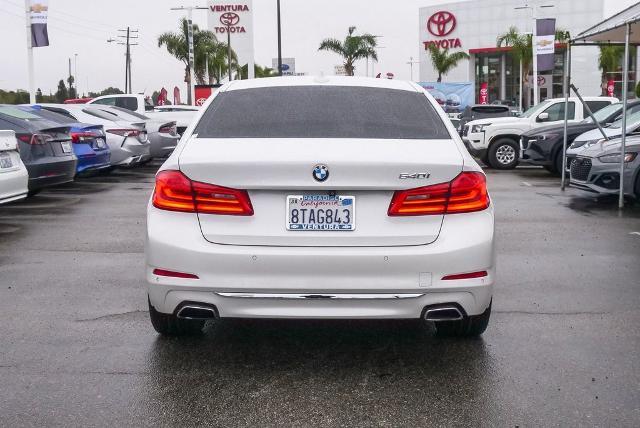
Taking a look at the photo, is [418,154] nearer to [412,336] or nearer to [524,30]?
[412,336]

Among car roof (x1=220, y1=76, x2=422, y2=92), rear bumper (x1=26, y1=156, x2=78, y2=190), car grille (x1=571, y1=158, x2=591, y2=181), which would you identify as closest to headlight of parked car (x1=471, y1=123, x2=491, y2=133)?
car grille (x1=571, y1=158, x2=591, y2=181)

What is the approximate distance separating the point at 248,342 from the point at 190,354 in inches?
15.1

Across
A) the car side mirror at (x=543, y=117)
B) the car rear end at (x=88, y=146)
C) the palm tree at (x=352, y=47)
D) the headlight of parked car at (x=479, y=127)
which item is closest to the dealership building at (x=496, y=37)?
the palm tree at (x=352, y=47)

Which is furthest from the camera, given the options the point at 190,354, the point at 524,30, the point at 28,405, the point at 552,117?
the point at 524,30

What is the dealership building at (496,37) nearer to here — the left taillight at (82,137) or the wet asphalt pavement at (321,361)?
the left taillight at (82,137)

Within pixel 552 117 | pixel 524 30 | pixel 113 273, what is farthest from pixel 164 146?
pixel 524 30

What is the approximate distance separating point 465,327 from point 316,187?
4.63ft

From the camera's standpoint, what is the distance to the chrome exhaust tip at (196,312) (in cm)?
432

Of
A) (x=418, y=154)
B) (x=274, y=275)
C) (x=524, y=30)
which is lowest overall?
(x=274, y=275)

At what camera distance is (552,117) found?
19734 mm

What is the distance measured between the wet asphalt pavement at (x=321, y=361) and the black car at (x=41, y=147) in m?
3.96

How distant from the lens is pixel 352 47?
58.6m

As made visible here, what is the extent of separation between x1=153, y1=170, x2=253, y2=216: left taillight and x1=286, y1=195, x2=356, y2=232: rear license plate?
0.70 ft

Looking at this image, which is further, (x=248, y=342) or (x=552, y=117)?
(x=552, y=117)
